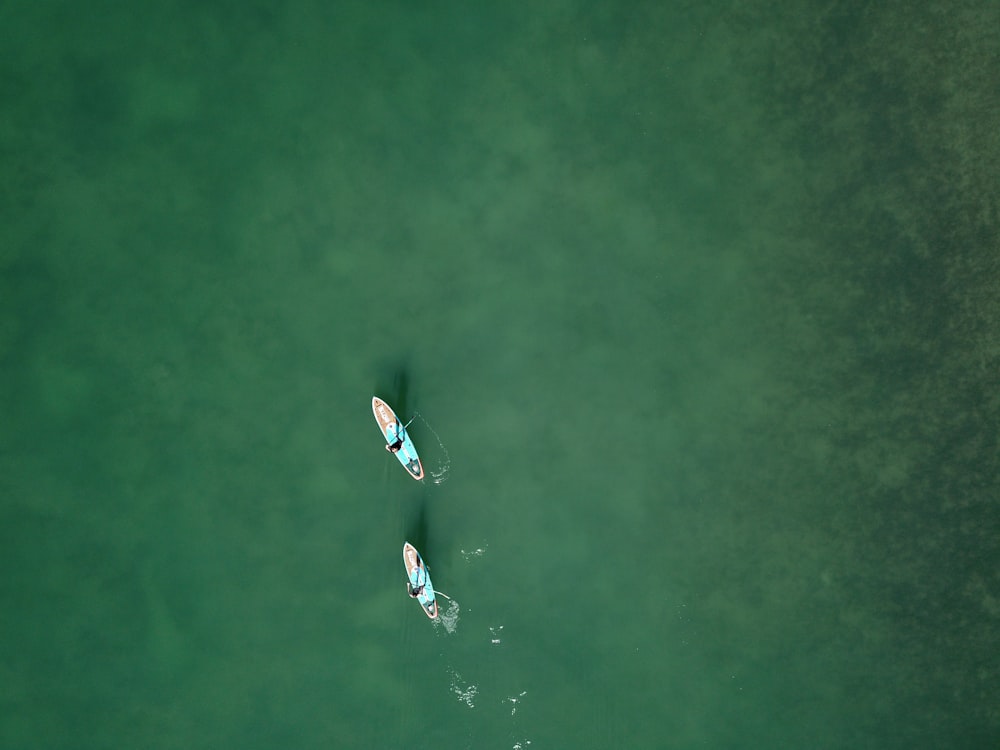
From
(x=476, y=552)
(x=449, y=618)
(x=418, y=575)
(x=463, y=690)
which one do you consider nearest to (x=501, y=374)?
(x=476, y=552)

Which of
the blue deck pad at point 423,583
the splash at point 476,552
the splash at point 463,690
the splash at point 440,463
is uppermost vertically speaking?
the splash at point 440,463

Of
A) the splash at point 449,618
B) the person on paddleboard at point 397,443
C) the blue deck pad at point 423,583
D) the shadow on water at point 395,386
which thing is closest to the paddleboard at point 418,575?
the blue deck pad at point 423,583

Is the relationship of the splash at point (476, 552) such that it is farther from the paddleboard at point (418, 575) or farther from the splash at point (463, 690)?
the splash at point (463, 690)

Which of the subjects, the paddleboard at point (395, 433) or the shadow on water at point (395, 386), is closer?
the paddleboard at point (395, 433)

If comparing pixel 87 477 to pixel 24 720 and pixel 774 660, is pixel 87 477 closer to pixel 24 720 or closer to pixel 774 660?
pixel 24 720

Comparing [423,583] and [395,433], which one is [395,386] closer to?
[395,433]

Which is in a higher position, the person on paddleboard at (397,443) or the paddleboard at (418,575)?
the person on paddleboard at (397,443)

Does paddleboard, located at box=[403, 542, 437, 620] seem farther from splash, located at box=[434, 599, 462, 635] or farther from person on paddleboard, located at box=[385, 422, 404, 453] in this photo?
person on paddleboard, located at box=[385, 422, 404, 453]

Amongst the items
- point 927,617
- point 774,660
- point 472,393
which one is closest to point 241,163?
point 472,393
